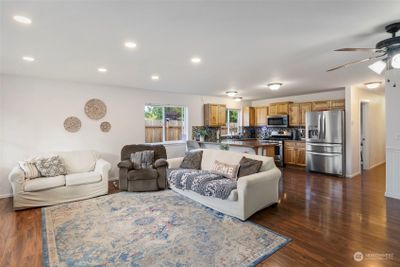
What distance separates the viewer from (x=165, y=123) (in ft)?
21.1

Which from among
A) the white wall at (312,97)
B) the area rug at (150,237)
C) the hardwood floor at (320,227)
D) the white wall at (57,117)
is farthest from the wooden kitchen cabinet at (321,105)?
the area rug at (150,237)

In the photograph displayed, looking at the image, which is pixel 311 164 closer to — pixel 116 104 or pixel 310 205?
pixel 310 205

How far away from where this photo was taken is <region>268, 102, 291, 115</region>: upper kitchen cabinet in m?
7.11

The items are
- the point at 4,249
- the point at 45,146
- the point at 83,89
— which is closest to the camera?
the point at 4,249

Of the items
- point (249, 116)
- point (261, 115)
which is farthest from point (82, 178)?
point (261, 115)

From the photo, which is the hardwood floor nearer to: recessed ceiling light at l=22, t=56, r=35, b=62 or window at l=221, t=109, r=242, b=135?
recessed ceiling light at l=22, t=56, r=35, b=62

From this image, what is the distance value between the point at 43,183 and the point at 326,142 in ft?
21.6

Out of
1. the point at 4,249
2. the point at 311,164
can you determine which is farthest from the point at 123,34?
the point at 311,164

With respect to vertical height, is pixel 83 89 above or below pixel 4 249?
above

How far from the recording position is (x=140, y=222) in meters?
3.02

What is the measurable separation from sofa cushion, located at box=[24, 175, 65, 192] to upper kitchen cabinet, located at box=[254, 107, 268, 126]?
254 inches

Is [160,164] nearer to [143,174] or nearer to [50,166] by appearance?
[143,174]

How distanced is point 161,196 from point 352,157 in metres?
5.05

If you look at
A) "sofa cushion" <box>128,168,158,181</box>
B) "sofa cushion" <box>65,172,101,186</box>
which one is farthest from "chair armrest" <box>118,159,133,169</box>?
"sofa cushion" <box>65,172,101,186</box>
